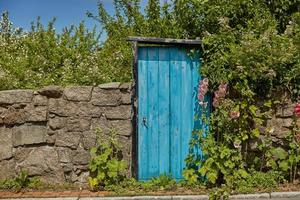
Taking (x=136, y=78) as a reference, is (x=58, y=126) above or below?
below

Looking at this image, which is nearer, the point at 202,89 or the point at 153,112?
the point at 202,89

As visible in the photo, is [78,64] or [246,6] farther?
[78,64]

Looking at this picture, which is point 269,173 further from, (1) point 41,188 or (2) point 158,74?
(1) point 41,188

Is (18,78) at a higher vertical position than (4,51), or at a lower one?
lower

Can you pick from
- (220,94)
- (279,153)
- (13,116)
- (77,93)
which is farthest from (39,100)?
(279,153)

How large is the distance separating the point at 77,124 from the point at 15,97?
1.05 meters

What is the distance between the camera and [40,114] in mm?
5992

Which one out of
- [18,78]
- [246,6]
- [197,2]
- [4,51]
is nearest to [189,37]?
[197,2]

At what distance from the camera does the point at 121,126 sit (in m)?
6.05

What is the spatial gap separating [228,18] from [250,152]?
2.26m

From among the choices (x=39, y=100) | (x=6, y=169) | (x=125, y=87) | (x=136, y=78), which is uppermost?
(x=136, y=78)

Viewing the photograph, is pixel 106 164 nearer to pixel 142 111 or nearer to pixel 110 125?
pixel 110 125

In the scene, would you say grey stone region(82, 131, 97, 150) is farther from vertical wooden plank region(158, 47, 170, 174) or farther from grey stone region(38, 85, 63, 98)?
vertical wooden plank region(158, 47, 170, 174)

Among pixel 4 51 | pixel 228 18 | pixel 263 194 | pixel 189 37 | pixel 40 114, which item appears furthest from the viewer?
pixel 4 51
